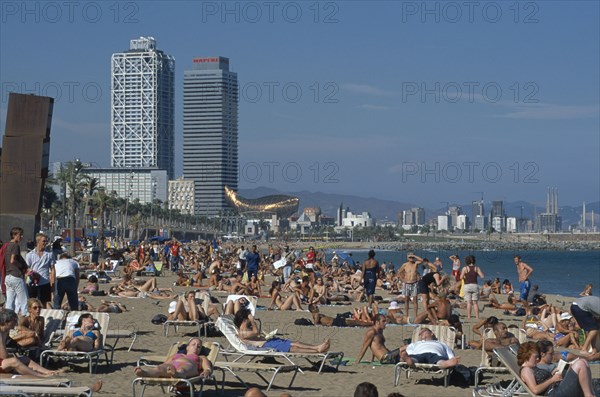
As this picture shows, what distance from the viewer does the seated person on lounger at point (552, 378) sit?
775 cm

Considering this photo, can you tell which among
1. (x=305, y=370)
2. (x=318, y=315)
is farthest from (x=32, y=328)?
(x=318, y=315)

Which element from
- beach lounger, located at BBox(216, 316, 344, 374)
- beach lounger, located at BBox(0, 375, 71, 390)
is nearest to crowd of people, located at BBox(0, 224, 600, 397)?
beach lounger, located at BBox(216, 316, 344, 374)

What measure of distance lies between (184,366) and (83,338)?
2012mm

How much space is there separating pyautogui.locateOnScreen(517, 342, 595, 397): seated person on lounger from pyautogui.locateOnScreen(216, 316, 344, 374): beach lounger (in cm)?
287

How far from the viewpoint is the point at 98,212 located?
8850 centimetres

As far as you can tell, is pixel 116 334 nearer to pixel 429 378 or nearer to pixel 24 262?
pixel 24 262

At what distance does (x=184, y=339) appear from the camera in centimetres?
1413

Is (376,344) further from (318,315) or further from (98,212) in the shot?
(98,212)

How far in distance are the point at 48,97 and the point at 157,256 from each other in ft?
68.3

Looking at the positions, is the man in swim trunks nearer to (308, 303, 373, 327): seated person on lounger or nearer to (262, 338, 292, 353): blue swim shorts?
(262, 338, 292, 353): blue swim shorts

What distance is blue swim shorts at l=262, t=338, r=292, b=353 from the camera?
11109 mm

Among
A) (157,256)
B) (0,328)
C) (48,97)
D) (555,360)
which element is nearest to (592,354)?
(555,360)

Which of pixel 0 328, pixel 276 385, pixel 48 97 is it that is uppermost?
pixel 48 97

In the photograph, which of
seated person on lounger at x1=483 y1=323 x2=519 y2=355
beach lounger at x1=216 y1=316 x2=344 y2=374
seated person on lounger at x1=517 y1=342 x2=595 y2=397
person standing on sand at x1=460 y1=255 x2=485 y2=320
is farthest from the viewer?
person standing on sand at x1=460 y1=255 x2=485 y2=320
